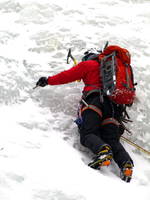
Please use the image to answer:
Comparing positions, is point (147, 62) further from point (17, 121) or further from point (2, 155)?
point (2, 155)

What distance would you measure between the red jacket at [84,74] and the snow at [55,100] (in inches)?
24.9

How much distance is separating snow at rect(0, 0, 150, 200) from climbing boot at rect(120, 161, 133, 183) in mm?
130

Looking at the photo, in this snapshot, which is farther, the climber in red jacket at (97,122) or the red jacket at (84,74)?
the red jacket at (84,74)

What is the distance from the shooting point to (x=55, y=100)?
6051 mm

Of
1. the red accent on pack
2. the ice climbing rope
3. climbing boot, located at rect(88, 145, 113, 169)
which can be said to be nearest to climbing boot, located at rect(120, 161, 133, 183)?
climbing boot, located at rect(88, 145, 113, 169)

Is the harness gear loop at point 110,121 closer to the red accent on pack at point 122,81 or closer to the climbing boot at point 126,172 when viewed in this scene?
the red accent on pack at point 122,81

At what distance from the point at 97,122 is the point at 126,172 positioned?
0.95 metres

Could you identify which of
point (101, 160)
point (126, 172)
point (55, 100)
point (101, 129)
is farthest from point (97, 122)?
point (55, 100)

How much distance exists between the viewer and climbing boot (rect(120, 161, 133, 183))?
4.62m

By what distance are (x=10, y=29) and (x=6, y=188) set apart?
6445mm

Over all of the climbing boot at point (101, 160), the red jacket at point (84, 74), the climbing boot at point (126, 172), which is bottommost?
the climbing boot at point (126, 172)

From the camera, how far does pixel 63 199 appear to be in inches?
124

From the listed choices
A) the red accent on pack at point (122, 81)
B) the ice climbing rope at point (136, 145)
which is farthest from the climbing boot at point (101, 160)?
the ice climbing rope at point (136, 145)

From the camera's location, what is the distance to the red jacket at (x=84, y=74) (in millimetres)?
5496
